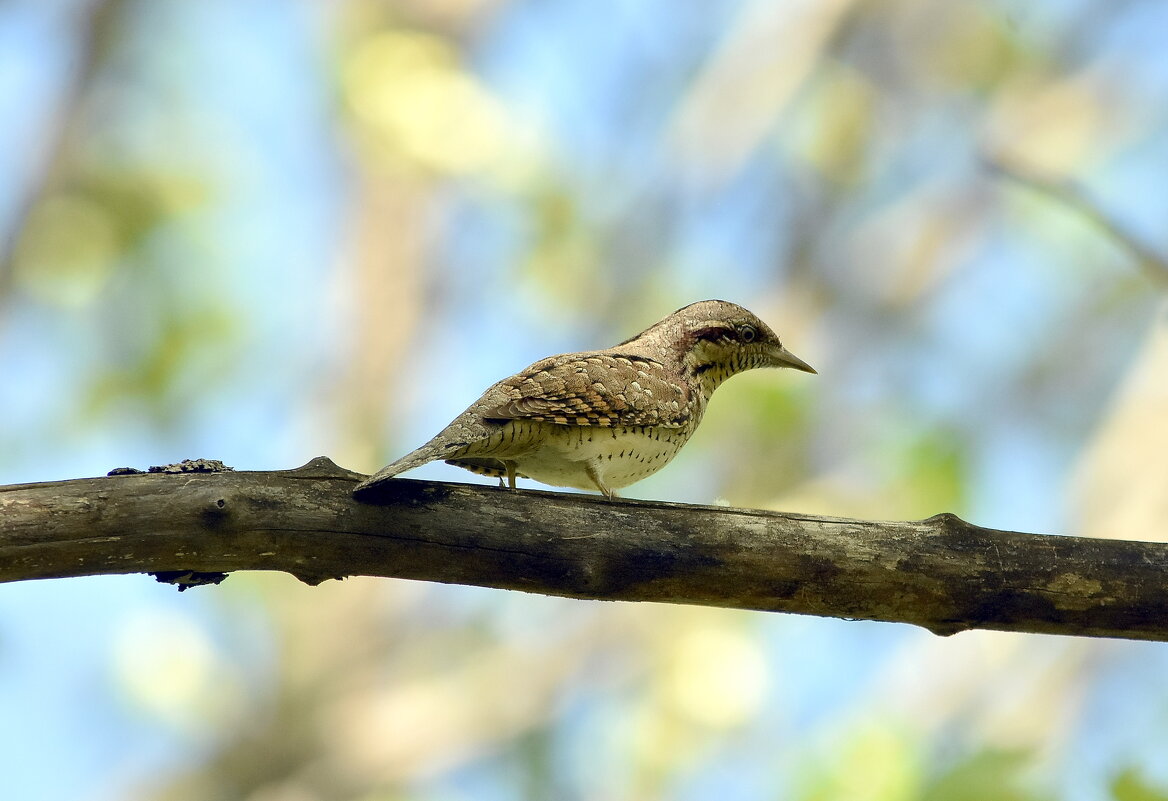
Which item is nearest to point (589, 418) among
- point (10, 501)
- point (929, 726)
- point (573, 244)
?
point (10, 501)

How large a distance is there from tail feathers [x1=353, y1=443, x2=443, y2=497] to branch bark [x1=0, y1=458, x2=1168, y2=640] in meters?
0.06

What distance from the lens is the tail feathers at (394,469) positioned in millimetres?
3146

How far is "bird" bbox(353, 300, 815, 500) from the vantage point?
3865mm

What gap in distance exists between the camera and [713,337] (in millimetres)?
5180

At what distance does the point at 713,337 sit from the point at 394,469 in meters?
2.36

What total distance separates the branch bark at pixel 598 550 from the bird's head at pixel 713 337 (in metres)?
1.71

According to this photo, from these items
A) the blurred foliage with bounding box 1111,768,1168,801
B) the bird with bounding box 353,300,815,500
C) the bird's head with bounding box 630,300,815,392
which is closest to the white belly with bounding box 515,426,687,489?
the bird with bounding box 353,300,815,500

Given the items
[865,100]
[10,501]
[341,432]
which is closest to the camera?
[10,501]

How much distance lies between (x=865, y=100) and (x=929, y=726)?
20.3 ft

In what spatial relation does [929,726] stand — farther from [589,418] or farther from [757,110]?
[757,110]

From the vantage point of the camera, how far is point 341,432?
8703 millimetres

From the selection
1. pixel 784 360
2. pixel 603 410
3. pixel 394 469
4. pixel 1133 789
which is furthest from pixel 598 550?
pixel 784 360

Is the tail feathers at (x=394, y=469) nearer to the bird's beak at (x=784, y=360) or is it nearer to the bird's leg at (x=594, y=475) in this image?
the bird's leg at (x=594, y=475)

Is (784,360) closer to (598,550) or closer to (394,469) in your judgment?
(598,550)
